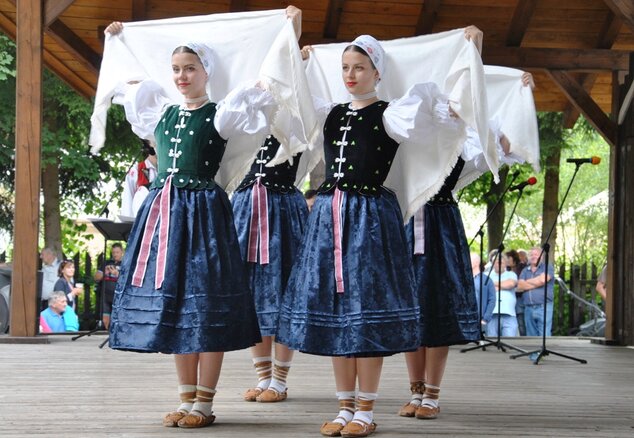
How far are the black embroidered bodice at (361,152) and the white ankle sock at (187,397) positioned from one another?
36.4 inches

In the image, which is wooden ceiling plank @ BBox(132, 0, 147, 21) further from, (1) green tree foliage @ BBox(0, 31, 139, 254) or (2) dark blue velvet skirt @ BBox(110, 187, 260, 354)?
(2) dark blue velvet skirt @ BBox(110, 187, 260, 354)

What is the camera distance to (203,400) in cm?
404

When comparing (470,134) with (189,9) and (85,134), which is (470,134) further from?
(85,134)

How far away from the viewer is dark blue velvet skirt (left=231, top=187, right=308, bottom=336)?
4930mm

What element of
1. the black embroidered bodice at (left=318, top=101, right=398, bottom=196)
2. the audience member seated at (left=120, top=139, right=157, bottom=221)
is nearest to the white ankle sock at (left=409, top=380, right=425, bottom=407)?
the black embroidered bodice at (left=318, top=101, right=398, bottom=196)

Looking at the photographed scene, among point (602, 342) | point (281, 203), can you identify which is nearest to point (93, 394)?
point (281, 203)

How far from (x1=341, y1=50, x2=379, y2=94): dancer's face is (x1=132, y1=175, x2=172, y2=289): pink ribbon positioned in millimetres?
796

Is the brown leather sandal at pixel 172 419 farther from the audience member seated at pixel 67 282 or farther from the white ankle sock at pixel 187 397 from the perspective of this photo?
the audience member seated at pixel 67 282

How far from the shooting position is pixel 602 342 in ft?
30.8

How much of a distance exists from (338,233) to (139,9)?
230 inches

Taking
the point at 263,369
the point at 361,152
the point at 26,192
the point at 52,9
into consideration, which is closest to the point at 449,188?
the point at 361,152

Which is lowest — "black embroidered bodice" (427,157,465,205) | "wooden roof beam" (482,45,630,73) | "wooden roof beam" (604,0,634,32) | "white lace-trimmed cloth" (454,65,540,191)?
"black embroidered bodice" (427,157,465,205)

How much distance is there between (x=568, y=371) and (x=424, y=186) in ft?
9.83

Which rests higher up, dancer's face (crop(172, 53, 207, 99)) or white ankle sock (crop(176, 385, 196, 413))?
dancer's face (crop(172, 53, 207, 99))
